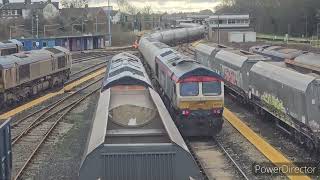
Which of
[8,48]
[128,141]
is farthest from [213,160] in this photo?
[8,48]

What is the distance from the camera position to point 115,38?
9488 centimetres

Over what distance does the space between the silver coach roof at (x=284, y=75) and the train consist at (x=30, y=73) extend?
46.8ft

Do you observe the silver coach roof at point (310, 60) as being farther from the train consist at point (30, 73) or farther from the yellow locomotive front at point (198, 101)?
the train consist at point (30, 73)

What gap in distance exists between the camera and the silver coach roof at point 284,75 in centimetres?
1861

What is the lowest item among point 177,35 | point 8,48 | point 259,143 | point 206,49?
point 259,143

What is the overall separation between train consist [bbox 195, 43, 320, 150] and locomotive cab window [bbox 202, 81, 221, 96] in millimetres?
2739

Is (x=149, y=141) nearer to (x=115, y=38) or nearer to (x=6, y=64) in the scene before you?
(x=6, y=64)

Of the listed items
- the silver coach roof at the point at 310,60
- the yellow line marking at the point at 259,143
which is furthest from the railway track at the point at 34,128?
the silver coach roof at the point at 310,60

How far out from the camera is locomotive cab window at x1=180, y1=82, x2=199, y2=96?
67.2ft

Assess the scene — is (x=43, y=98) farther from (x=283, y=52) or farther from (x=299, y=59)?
(x=299, y=59)

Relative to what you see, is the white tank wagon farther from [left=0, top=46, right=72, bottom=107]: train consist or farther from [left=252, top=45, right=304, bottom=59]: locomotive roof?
[left=252, top=45, right=304, bottom=59]: locomotive roof

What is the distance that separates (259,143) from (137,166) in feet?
40.6

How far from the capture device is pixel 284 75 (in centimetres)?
2138

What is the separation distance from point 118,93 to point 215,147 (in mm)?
6160
